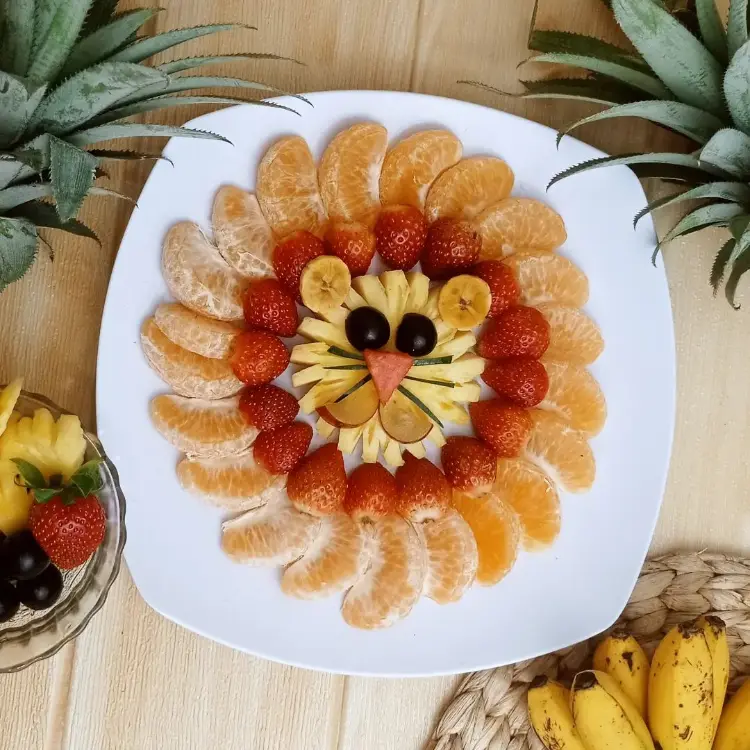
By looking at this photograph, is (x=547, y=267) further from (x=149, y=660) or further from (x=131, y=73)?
(x=149, y=660)

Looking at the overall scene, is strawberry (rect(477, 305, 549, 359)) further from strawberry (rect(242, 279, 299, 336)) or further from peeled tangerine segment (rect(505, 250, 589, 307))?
strawberry (rect(242, 279, 299, 336))

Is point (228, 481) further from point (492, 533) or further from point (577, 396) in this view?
point (577, 396)

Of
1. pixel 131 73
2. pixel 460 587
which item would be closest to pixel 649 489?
pixel 460 587

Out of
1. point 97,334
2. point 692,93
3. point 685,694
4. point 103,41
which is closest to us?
point 103,41

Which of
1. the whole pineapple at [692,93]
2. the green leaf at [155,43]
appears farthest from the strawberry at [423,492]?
the green leaf at [155,43]

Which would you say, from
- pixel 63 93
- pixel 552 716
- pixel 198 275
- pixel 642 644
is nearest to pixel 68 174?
pixel 63 93

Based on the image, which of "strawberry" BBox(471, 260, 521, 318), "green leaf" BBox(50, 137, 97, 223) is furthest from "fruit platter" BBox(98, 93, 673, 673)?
"green leaf" BBox(50, 137, 97, 223)
